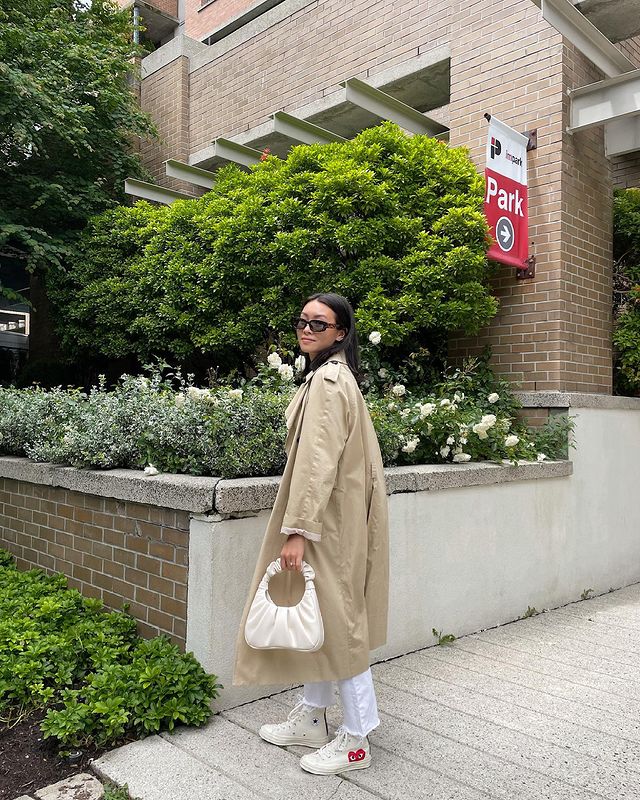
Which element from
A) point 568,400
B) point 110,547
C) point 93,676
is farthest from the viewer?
point 568,400

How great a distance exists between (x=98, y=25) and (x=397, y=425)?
9.94 metres

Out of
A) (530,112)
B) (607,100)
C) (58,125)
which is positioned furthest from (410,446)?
(58,125)

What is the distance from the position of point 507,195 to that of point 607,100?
1.25 meters

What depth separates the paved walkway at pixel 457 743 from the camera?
2.68m

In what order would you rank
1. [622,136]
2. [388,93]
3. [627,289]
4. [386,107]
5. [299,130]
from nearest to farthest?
1. [622,136]
2. [627,289]
3. [386,107]
4. [299,130]
5. [388,93]

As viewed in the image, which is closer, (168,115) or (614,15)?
(614,15)

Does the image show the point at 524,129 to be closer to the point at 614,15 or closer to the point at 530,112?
the point at 530,112

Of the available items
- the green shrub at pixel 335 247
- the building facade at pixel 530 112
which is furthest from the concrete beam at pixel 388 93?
the green shrub at pixel 335 247

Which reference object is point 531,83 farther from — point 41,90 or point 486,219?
point 41,90

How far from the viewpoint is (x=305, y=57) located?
9344 mm

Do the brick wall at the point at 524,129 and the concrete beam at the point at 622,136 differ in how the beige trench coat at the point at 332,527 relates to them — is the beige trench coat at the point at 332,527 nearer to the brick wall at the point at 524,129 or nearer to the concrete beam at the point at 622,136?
the brick wall at the point at 524,129

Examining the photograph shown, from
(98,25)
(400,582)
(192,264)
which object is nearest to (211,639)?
(400,582)

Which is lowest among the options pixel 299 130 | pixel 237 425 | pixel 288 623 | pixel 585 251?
pixel 288 623

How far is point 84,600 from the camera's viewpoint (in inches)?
157
